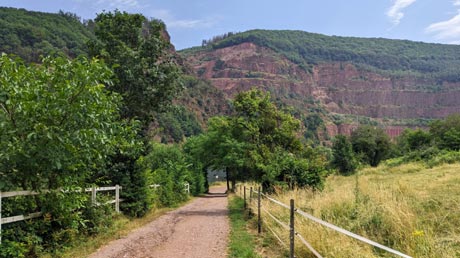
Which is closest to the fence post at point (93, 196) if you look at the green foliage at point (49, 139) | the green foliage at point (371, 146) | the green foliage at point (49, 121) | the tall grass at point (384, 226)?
the green foliage at point (49, 139)

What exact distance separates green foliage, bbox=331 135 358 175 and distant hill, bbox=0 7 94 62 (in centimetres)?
5728

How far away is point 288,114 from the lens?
2061 cm

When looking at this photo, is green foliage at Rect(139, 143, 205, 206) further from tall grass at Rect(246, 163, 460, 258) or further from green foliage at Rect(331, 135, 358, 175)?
green foliage at Rect(331, 135, 358, 175)

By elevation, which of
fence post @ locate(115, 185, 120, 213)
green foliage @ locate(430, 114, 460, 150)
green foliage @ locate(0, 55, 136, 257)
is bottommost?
fence post @ locate(115, 185, 120, 213)

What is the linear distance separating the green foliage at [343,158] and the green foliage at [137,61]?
4224 centimetres

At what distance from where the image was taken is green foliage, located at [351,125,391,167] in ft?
223

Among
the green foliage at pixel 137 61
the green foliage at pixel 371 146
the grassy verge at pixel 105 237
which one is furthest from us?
the green foliage at pixel 371 146

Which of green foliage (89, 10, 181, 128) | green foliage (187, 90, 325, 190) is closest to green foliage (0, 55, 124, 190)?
green foliage (89, 10, 181, 128)

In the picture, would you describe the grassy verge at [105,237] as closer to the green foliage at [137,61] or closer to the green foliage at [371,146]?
the green foliage at [137,61]

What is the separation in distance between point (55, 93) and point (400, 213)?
6.73m

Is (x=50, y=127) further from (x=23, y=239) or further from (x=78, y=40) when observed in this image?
(x=78, y=40)

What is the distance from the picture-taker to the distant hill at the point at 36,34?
291 feet

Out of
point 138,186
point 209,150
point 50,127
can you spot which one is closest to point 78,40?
point 209,150

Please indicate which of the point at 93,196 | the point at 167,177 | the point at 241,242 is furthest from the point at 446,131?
the point at 93,196
